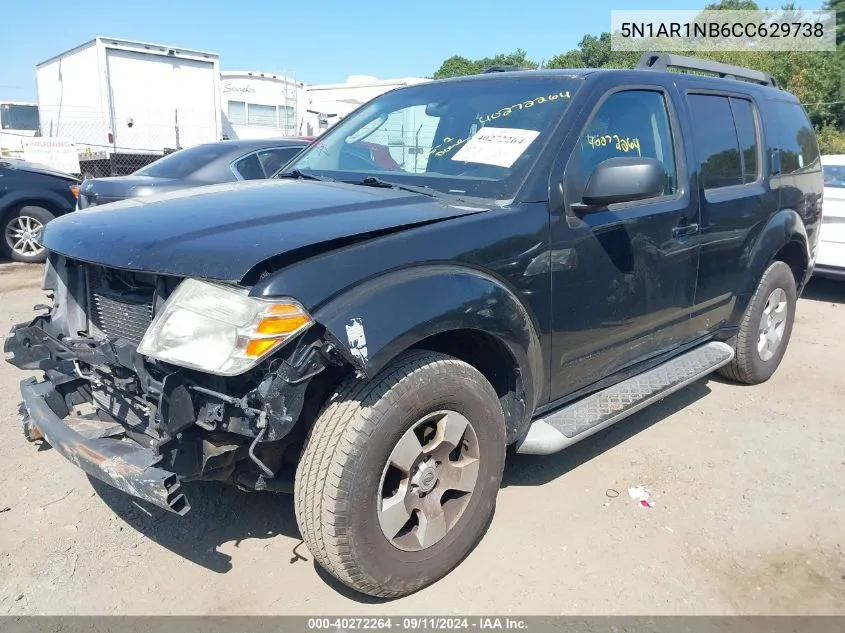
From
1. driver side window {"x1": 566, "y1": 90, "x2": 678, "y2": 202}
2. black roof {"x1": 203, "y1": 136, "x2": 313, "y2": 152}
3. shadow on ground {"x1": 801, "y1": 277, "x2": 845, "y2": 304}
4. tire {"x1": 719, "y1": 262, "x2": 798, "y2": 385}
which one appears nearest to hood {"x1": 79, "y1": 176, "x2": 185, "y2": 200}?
black roof {"x1": 203, "y1": 136, "x2": 313, "y2": 152}

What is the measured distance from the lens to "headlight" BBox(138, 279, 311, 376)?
211 centimetres

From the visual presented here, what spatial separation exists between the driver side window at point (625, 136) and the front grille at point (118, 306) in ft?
5.83

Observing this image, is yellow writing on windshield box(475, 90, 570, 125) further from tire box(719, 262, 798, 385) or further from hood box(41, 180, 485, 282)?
tire box(719, 262, 798, 385)

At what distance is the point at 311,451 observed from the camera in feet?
7.63

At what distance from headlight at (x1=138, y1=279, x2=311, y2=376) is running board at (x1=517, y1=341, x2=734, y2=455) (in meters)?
1.35

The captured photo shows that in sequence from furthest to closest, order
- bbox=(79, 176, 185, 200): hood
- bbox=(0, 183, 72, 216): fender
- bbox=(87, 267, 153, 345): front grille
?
1. bbox=(0, 183, 72, 216): fender
2. bbox=(79, 176, 185, 200): hood
3. bbox=(87, 267, 153, 345): front grille

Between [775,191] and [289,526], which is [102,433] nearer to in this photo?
[289,526]

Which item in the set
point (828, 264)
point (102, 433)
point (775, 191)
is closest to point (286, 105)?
point (828, 264)

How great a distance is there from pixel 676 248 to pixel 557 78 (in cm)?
105

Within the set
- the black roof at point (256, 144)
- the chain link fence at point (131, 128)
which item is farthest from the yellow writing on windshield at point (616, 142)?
the chain link fence at point (131, 128)

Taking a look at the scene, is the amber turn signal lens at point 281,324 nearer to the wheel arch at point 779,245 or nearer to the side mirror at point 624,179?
the side mirror at point 624,179

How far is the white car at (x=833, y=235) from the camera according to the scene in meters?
7.29

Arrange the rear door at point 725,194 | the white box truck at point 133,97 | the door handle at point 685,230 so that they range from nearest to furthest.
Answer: the door handle at point 685,230 < the rear door at point 725,194 < the white box truck at point 133,97

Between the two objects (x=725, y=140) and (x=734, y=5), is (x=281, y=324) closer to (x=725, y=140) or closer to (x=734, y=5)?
(x=725, y=140)
